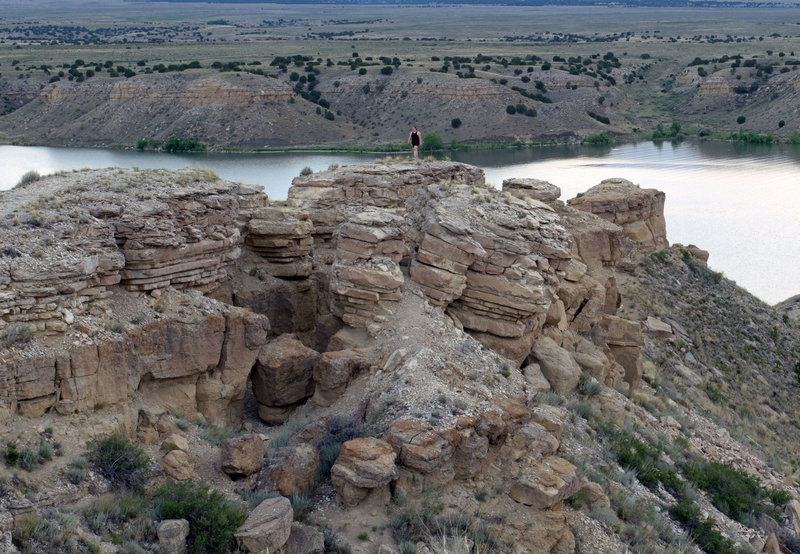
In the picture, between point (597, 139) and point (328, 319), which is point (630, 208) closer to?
point (328, 319)

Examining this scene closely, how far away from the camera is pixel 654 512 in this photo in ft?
43.5

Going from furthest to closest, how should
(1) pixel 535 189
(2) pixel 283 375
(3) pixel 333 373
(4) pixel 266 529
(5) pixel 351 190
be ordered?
(1) pixel 535 189 → (5) pixel 351 190 → (2) pixel 283 375 → (3) pixel 333 373 → (4) pixel 266 529

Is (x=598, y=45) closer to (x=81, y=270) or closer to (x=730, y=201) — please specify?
(x=730, y=201)

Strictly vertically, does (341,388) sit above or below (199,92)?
above

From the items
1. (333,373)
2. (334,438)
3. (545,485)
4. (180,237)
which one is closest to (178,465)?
(334,438)

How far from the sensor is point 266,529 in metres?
10.2

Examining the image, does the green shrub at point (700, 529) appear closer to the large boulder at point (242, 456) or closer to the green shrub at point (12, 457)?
the large boulder at point (242, 456)

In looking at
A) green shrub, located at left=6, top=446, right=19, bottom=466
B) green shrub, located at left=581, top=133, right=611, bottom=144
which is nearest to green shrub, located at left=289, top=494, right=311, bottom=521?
green shrub, located at left=6, top=446, right=19, bottom=466

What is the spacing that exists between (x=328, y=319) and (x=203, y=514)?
7285mm

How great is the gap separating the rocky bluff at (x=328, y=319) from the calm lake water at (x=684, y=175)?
1954 cm

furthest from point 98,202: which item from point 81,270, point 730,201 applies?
point 730,201

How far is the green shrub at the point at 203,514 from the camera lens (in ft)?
32.7

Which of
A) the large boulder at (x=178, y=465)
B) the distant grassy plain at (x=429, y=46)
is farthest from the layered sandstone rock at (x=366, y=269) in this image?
the distant grassy plain at (x=429, y=46)

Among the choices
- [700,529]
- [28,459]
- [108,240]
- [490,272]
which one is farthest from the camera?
[490,272]
